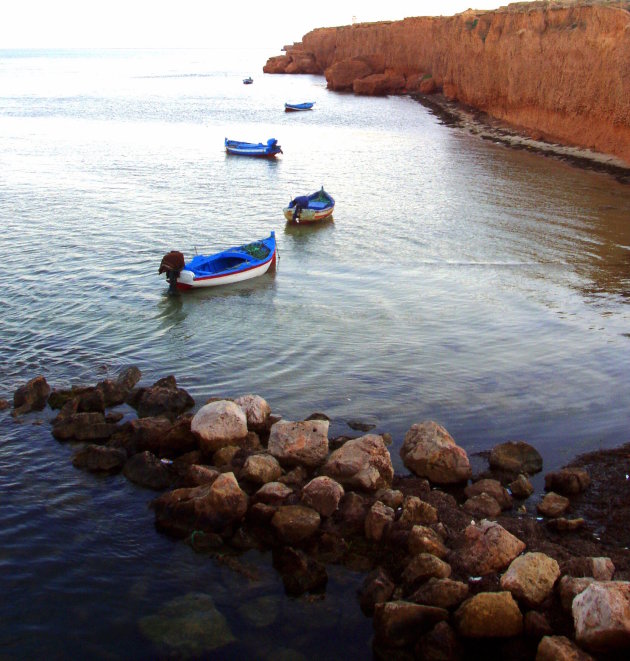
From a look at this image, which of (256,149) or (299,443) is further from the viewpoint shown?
(256,149)

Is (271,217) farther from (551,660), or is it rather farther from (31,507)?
(551,660)

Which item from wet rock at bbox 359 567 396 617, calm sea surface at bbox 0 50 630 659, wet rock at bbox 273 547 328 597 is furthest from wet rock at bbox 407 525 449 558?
wet rock at bbox 273 547 328 597

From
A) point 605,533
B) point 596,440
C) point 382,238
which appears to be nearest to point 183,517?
point 605,533

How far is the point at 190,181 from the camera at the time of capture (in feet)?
143

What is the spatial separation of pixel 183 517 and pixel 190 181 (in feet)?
114

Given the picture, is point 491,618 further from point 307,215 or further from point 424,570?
point 307,215

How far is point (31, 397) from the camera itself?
15.8m

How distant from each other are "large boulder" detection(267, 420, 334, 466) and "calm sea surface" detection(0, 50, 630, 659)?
1.56 metres

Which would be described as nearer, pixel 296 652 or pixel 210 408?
pixel 296 652

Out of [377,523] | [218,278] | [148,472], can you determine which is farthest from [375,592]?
[218,278]

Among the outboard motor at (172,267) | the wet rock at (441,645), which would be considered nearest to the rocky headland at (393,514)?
the wet rock at (441,645)

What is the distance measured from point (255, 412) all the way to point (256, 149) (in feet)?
135

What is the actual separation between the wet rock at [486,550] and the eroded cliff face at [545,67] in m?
37.7

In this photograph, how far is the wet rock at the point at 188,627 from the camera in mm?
9562
